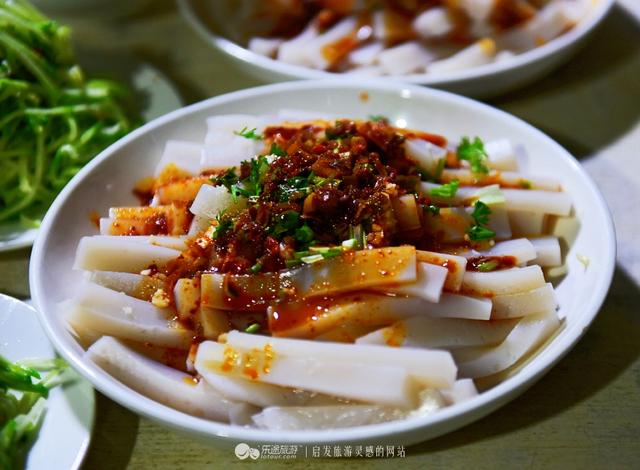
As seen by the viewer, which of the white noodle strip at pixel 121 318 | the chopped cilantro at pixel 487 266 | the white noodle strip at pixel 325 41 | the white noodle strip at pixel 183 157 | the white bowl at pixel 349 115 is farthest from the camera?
the white noodle strip at pixel 325 41

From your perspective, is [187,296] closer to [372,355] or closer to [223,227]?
[223,227]

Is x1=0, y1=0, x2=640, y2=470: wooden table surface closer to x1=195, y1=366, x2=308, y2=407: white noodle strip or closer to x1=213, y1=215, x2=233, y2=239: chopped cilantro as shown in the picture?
x1=195, y1=366, x2=308, y2=407: white noodle strip

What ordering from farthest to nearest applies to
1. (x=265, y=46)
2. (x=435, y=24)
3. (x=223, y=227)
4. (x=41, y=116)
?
1. (x=265, y=46)
2. (x=435, y=24)
3. (x=41, y=116)
4. (x=223, y=227)

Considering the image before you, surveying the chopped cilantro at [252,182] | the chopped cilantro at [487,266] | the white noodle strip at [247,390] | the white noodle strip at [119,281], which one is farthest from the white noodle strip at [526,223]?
the white noodle strip at [119,281]

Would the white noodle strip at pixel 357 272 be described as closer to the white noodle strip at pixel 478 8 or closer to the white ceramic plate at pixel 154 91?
the white ceramic plate at pixel 154 91

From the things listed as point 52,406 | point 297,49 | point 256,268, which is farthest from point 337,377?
point 297,49

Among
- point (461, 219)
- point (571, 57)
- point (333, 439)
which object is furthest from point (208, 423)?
point (571, 57)

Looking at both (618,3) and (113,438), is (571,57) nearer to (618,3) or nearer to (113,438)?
(618,3)
